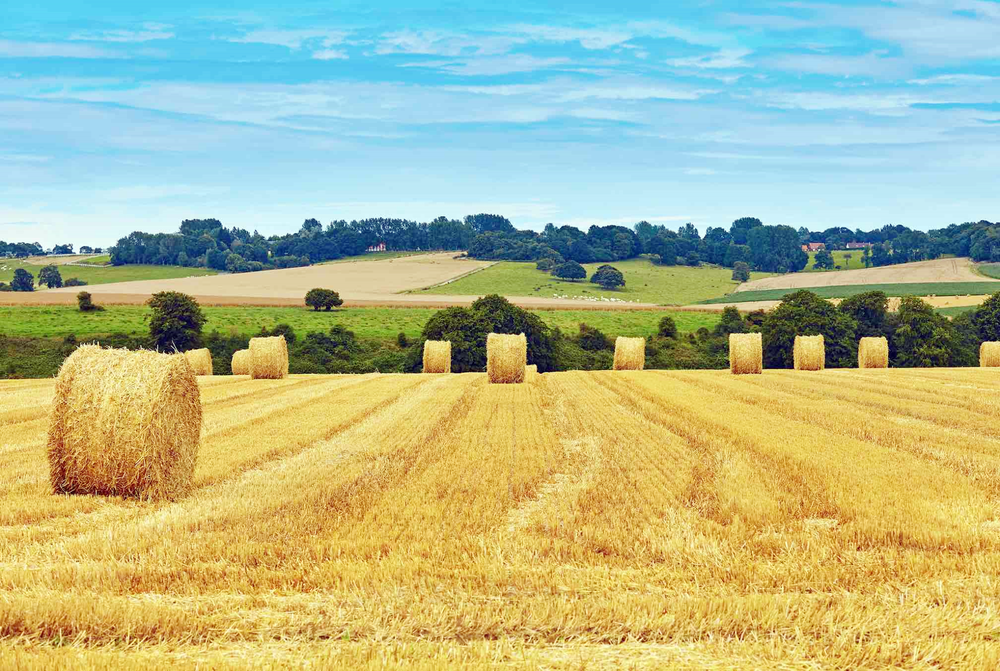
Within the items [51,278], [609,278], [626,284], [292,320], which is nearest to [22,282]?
[51,278]

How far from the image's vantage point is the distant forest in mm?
132750

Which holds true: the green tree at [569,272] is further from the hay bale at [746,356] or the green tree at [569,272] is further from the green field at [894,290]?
the hay bale at [746,356]

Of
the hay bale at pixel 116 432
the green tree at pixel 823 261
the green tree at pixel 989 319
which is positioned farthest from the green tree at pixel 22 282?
the green tree at pixel 823 261

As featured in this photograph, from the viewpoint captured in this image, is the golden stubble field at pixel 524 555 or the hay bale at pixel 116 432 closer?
the golden stubble field at pixel 524 555

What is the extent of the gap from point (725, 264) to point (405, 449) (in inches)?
5475

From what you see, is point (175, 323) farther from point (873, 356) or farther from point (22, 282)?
point (22, 282)

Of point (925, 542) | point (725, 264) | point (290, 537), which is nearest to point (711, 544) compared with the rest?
point (925, 542)

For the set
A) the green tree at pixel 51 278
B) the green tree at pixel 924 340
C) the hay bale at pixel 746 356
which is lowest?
the green tree at pixel 924 340

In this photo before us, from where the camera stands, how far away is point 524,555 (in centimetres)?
695

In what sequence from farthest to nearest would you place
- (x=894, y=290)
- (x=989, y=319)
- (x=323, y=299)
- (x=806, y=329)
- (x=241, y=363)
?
(x=894, y=290) < (x=323, y=299) < (x=989, y=319) < (x=806, y=329) < (x=241, y=363)

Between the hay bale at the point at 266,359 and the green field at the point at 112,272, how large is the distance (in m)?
93.6

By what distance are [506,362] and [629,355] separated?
8124 mm

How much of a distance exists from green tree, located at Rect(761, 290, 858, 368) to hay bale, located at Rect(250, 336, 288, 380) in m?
30.5

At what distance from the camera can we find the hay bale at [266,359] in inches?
1088
